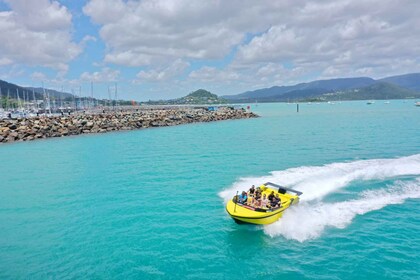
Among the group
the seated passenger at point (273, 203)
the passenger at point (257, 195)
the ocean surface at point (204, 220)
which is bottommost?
the ocean surface at point (204, 220)

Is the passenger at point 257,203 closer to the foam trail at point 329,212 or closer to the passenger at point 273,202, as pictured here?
the passenger at point 273,202

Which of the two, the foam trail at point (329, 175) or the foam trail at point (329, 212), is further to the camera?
the foam trail at point (329, 175)

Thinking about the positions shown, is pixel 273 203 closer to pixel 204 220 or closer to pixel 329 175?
pixel 204 220

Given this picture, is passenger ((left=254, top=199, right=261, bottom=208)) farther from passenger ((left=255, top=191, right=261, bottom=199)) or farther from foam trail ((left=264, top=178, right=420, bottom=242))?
foam trail ((left=264, top=178, right=420, bottom=242))

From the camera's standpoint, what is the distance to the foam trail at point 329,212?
2039 centimetres

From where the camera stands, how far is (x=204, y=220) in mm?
22766

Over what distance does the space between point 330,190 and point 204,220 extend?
12700 mm

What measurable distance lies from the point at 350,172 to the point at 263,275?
71.9 ft

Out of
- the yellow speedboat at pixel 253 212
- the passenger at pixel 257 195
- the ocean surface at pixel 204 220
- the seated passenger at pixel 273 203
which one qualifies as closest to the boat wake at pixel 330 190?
the ocean surface at pixel 204 220

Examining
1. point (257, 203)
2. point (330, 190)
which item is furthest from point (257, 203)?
point (330, 190)

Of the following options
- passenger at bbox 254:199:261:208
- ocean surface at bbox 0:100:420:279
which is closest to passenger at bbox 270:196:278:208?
passenger at bbox 254:199:261:208

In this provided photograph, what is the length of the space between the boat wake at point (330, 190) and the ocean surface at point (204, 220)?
0.11m

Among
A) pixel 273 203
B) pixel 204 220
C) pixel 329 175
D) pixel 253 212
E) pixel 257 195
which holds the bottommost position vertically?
pixel 204 220

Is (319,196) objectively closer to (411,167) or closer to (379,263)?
(379,263)
